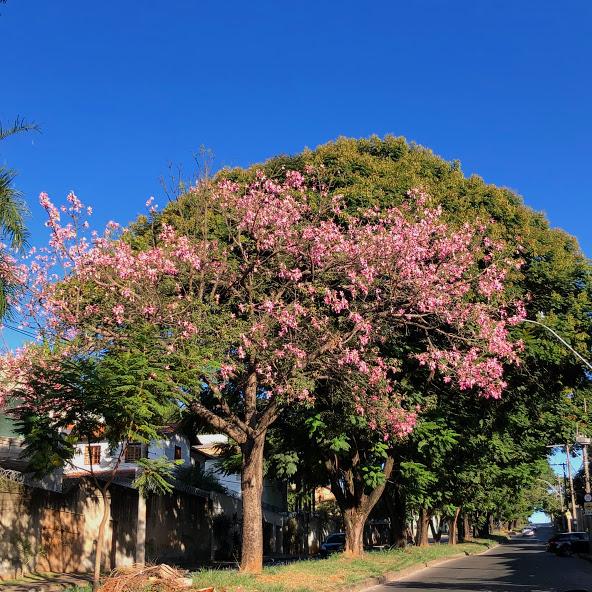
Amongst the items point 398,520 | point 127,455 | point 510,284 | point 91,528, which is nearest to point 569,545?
point 398,520

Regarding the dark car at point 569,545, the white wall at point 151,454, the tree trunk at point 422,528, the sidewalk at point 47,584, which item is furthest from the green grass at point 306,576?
the white wall at point 151,454

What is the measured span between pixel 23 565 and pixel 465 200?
17.8 m

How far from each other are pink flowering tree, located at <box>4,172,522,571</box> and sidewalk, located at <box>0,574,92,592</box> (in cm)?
499

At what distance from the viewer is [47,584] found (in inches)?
681

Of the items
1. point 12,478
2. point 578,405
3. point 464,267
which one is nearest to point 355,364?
point 464,267

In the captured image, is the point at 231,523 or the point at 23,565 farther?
the point at 231,523

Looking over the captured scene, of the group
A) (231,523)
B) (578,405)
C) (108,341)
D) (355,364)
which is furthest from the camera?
(231,523)

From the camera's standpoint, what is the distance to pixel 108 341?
15.0 m

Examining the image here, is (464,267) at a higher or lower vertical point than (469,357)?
higher

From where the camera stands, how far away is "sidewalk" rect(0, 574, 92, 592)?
1597 cm

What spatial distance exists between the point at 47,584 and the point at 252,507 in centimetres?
608

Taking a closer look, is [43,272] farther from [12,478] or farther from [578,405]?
[578,405]

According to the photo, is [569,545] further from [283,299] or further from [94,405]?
[94,405]

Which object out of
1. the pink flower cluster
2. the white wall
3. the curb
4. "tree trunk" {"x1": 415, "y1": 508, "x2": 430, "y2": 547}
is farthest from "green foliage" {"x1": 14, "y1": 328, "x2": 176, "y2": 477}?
"tree trunk" {"x1": 415, "y1": 508, "x2": 430, "y2": 547}
